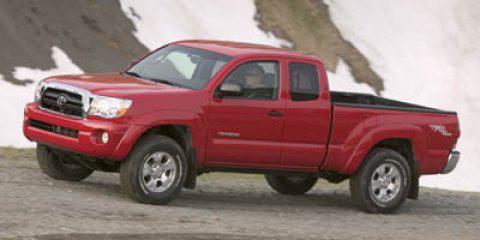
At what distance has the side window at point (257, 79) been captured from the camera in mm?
11969

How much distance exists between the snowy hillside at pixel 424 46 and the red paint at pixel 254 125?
79.5 ft

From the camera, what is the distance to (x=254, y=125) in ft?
39.4

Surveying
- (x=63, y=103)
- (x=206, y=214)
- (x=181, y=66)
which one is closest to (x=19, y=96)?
(x=181, y=66)

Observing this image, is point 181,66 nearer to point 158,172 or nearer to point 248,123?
point 248,123

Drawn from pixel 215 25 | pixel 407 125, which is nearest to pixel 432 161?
pixel 407 125

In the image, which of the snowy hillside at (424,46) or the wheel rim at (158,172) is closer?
the wheel rim at (158,172)

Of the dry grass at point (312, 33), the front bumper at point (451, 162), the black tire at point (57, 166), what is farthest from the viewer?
the dry grass at point (312, 33)

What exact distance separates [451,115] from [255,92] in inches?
123

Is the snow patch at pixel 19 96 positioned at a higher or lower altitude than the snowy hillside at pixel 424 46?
lower

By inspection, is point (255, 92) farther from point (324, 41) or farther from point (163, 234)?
point (324, 41)

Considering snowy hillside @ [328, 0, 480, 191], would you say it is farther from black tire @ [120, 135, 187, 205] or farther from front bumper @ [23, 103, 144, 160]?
front bumper @ [23, 103, 144, 160]

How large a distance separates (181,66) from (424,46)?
32.5 m

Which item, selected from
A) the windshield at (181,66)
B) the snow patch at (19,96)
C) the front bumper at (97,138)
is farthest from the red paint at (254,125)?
the snow patch at (19,96)

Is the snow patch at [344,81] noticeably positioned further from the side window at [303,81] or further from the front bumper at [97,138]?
the front bumper at [97,138]
